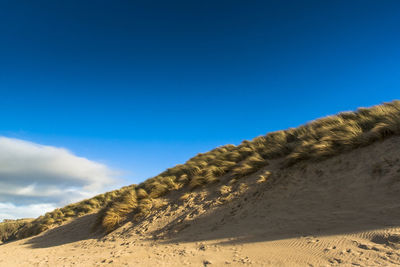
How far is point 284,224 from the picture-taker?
6.42 m

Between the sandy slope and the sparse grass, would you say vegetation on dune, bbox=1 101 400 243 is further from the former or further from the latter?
the sandy slope

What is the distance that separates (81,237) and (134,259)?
286 inches

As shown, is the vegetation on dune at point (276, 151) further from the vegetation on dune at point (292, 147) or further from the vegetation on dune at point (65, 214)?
the vegetation on dune at point (65, 214)

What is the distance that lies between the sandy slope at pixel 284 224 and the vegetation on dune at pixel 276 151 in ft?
1.44

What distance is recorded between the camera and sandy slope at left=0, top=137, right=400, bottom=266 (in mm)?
4691

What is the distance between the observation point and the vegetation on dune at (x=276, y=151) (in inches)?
338

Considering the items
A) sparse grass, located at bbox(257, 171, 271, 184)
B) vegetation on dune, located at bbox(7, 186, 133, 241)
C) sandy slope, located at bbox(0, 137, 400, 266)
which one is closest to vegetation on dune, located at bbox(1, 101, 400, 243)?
sparse grass, located at bbox(257, 171, 271, 184)

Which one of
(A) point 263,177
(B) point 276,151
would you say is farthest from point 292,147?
(A) point 263,177

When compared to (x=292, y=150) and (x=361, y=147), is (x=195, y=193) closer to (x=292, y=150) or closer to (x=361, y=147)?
(x=292, y=150)

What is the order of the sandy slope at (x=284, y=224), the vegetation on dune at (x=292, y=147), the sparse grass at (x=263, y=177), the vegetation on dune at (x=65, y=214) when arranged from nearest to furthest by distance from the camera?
1. the sandy slope at (x=284, y=224)
2. the vegetation on dune at (x=292, y=147)
3. the sparse grass at (x=263, y=177)
4. the vegetation on dune at (x=65, y=214)

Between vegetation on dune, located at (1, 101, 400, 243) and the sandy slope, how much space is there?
44 cm

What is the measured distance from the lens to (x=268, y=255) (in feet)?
16.3

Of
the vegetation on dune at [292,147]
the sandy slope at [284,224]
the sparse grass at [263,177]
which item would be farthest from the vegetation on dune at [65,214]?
the sparse grass at [263,177]

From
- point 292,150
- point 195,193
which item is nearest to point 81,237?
point 195,193
